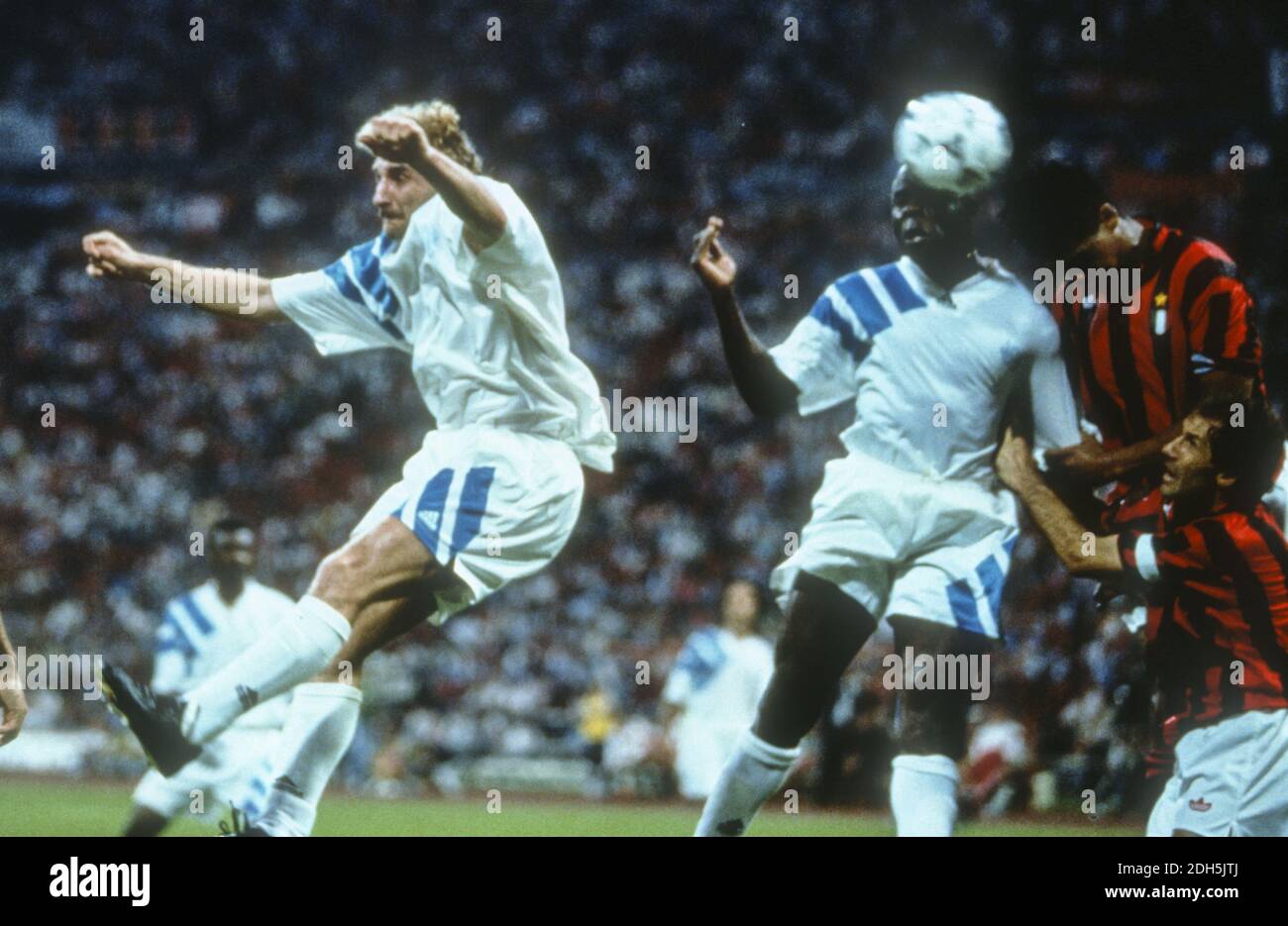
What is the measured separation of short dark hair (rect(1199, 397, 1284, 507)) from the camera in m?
4.18

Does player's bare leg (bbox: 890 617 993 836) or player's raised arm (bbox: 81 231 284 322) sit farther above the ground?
player's raised arm (bbox: 81 231 284 322)

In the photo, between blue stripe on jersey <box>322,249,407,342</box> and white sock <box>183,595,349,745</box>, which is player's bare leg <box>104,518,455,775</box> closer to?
white sock <box>183,595,349,745</box>

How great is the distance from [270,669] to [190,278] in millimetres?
1295

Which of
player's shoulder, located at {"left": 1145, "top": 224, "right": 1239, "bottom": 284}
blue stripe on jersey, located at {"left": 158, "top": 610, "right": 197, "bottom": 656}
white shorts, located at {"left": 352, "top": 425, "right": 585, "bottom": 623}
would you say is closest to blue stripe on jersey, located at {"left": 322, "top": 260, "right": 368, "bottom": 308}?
white shorts, located at {"left": 352, "top": 425, "right": 585, "bottom": 623}

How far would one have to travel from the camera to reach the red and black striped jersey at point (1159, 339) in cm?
422

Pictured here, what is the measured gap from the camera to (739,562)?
9047 mm

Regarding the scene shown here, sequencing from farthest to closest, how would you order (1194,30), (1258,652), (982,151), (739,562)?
1. (739,562)
2. (1194,30)
3. (982,151)
4. (1258,652)

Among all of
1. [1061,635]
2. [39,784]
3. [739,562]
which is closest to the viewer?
[1061,635]

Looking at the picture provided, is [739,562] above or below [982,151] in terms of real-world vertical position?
below

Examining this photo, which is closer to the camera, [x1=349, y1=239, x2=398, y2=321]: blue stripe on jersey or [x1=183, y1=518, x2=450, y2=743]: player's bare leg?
[x1=183, y1=518, x2=450, y2=743]: player's bare leg

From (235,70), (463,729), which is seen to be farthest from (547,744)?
(235,70)

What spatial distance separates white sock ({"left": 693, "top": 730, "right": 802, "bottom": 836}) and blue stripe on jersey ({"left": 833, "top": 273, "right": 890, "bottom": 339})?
1.18 meters
